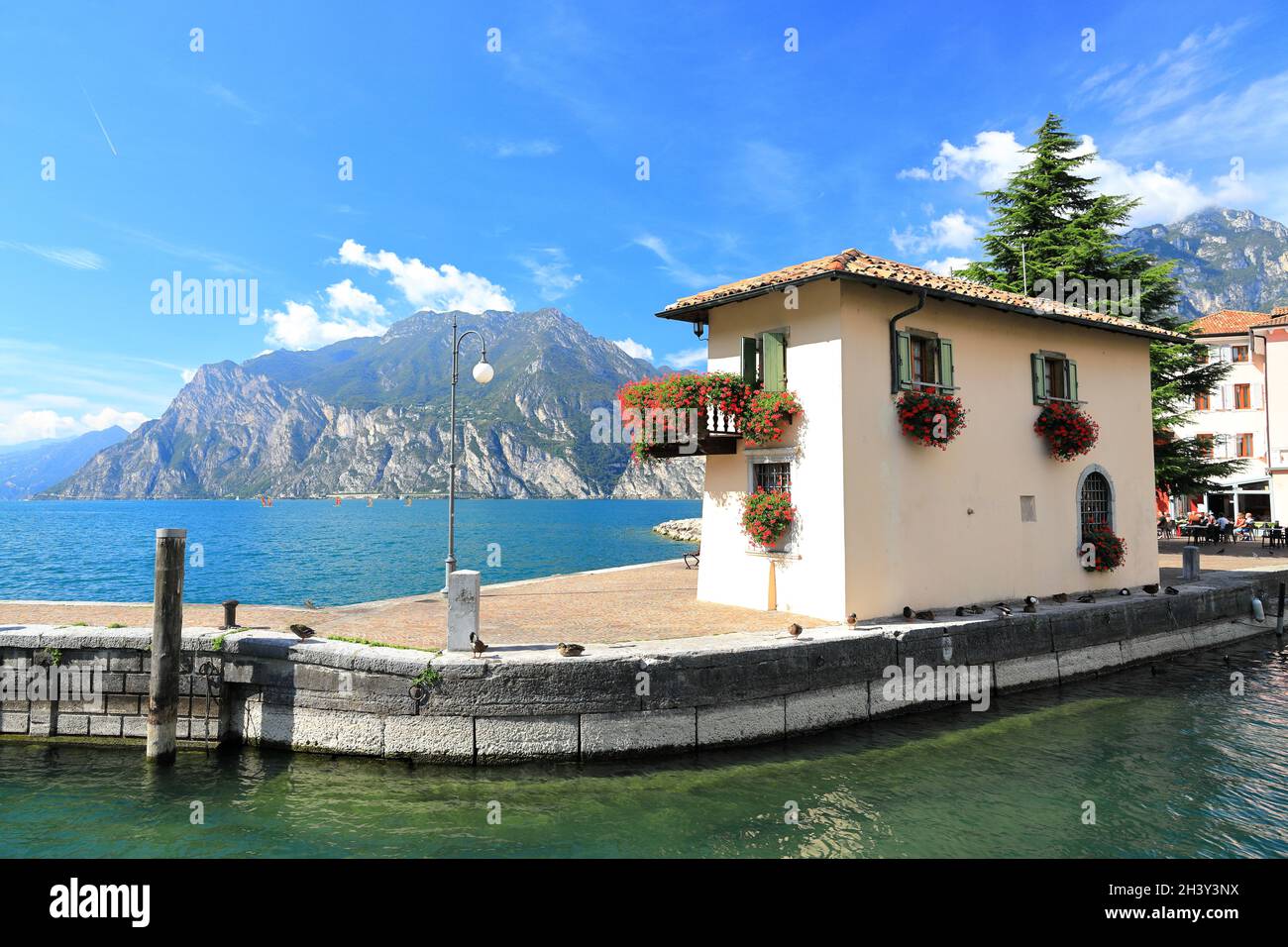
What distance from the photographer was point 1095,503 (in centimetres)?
1675

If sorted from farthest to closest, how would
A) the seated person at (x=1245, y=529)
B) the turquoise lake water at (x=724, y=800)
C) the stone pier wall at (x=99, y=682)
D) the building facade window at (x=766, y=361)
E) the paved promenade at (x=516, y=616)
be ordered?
the seated person at (x=1245, y=529) < the building facade window at (x=766, y=361) < the paved promenade at (x=516, y=616) < the stone pier wall at (x=99, y=682) < the turquoise lake water at (x=724, y=800)

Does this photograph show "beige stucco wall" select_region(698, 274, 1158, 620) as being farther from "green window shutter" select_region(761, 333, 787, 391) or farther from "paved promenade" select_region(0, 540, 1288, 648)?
"paved promenade" select_region(0, 540, 1288, 648)

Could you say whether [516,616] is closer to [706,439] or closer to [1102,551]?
[706,439]

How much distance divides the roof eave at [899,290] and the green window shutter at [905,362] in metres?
0.91

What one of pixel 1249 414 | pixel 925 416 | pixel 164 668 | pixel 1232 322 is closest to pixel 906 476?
pixel 925 416

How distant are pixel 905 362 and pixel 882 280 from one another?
192 centimetres

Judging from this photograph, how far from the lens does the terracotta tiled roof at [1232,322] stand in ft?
124

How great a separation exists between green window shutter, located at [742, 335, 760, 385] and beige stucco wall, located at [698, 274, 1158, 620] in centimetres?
47

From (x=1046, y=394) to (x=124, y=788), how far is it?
18591mm

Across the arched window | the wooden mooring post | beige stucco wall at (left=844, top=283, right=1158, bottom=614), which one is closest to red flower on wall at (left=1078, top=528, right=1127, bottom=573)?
the arched window

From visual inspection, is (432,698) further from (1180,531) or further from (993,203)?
(1180,531)

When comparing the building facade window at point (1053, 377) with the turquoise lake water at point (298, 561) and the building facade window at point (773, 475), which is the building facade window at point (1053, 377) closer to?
the building facade window at point (773, 475)

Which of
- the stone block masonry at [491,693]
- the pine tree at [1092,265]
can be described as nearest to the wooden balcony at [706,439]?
the stone block masonry at [491,693]
